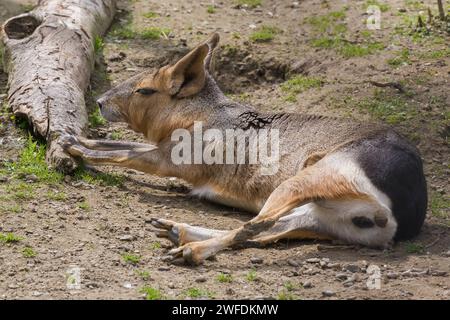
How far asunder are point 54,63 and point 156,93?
4.10 feet

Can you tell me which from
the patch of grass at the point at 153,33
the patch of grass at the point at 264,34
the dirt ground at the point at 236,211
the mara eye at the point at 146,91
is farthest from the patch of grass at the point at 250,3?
the mara eye at the point at 146,91

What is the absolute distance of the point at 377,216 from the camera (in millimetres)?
6035

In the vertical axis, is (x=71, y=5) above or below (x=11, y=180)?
above

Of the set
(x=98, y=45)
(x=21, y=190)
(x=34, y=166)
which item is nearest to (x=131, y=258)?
(x=21, y=190)

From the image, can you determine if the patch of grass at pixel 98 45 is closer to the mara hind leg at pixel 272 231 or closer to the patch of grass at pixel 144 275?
the mara hind leg at pixel 272 231

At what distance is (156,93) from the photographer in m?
7.83

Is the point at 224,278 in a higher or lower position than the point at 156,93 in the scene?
lower

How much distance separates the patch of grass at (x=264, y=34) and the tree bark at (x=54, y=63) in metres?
1.76

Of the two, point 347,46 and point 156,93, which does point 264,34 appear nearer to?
point 347,46

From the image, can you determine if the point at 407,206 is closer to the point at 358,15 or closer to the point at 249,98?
the point at 249,98

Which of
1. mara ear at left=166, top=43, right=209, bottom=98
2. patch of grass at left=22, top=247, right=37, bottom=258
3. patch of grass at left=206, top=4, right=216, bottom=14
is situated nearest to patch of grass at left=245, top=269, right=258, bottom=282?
patch of grass at left=22, top=247, right=37, bottom=258

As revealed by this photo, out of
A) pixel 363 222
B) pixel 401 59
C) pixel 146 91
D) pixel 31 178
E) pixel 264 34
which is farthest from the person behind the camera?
pixel 264 34
